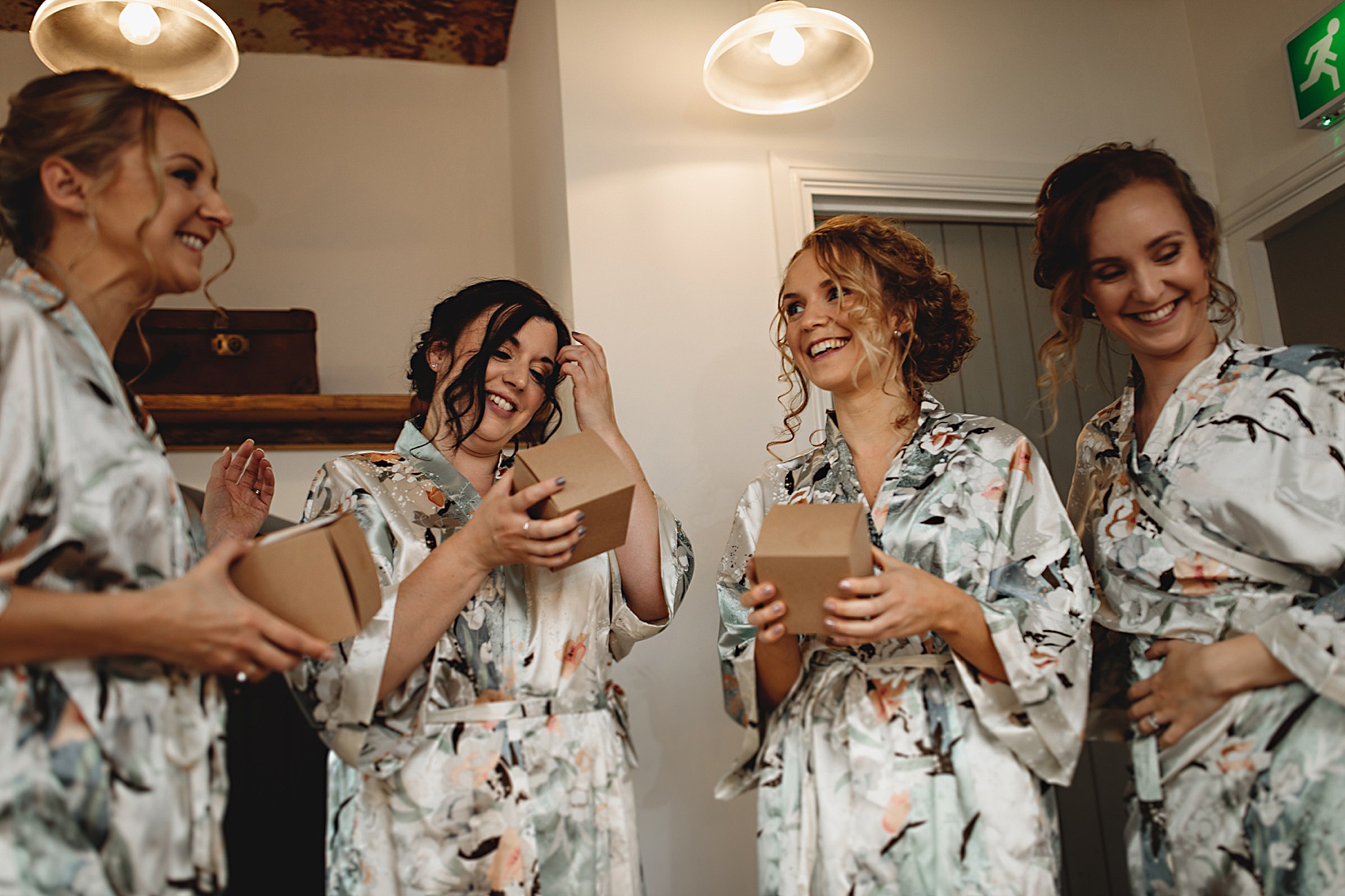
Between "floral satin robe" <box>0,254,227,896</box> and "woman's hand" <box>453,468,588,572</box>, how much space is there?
1.33 feet

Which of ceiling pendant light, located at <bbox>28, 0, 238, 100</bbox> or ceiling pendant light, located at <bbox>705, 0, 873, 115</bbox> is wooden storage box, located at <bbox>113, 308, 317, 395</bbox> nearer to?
ceiling pendant light, located at <bbox>28, 0, 238, 100</bbox>

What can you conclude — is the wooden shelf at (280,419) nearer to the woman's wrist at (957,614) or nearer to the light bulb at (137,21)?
the light bulb at (137,21)

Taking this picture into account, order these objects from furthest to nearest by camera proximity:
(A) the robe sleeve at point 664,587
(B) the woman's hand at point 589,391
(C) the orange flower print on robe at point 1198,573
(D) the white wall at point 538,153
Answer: (D) the white wall at point 538,153 → (B) the woman's hand at point 589,391 → (A) the robe sleeve at point 664,587 → (C) the orange flower print on robe at point 1198,573

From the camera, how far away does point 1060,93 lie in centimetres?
279

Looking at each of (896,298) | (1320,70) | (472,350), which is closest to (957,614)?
(896,298)

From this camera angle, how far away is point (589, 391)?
5.98ft

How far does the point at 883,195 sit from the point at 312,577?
1.88 metres

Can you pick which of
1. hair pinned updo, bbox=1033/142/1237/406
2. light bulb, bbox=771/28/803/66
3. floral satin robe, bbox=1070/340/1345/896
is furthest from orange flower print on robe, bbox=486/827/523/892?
light bulb, bbox=771/28/803/66

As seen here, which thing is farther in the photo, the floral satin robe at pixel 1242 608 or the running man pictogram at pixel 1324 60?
the running man pictogram at pixel 1324 60

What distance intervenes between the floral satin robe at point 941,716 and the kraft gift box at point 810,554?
0.20 meters

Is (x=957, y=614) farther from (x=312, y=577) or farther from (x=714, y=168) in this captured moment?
(x=714, y=168)

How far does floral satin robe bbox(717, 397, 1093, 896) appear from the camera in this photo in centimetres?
141

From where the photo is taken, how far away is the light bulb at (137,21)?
213 cm

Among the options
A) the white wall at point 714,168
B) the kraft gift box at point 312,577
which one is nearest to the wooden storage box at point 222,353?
the white wall at point 714,168
